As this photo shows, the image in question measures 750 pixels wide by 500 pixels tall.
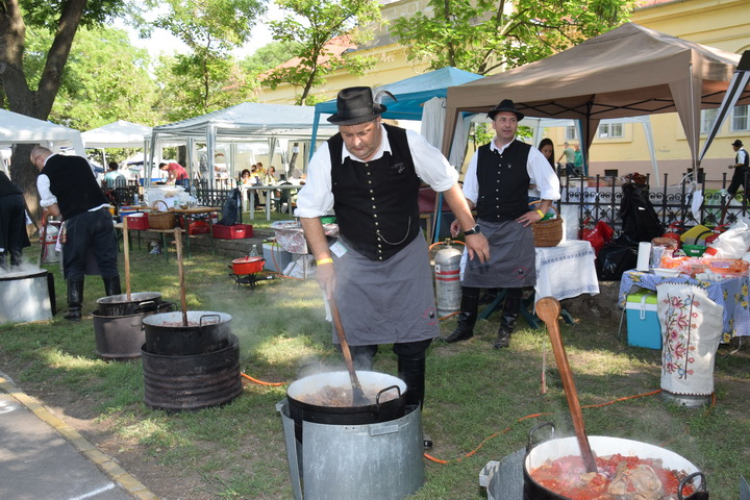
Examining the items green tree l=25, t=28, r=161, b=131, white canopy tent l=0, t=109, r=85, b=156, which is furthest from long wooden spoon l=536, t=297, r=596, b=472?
green tree l=25, t=28, r=161, b=131

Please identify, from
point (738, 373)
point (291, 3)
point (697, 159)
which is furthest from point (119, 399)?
point (291, 3)

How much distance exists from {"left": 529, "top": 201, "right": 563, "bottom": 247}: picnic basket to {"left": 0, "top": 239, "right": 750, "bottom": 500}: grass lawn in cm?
83

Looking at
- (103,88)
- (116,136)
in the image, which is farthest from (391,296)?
(103,88)

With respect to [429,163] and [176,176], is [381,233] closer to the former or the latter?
[429,163]

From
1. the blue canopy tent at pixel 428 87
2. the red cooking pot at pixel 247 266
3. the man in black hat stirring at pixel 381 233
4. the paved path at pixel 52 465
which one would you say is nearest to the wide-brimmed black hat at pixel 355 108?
the man in black hat stirring at pixel 381 233

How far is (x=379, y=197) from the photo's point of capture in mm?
3262

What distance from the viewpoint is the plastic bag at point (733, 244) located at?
511cm

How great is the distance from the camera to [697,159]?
5625 millimetres

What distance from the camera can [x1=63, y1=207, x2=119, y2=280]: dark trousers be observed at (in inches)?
255

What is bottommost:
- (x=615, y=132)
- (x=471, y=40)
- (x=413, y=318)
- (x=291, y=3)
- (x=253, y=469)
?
(x=253, y=469)

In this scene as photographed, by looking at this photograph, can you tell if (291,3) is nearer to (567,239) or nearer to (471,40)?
(471,40)

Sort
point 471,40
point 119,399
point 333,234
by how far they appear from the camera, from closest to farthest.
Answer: point 119,399 → point 333,234 → point 471,40

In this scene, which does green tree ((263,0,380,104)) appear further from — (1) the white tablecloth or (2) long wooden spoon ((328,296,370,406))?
(2) long wooden spoon ((328,296,370,406))

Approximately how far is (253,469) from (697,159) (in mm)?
4658
